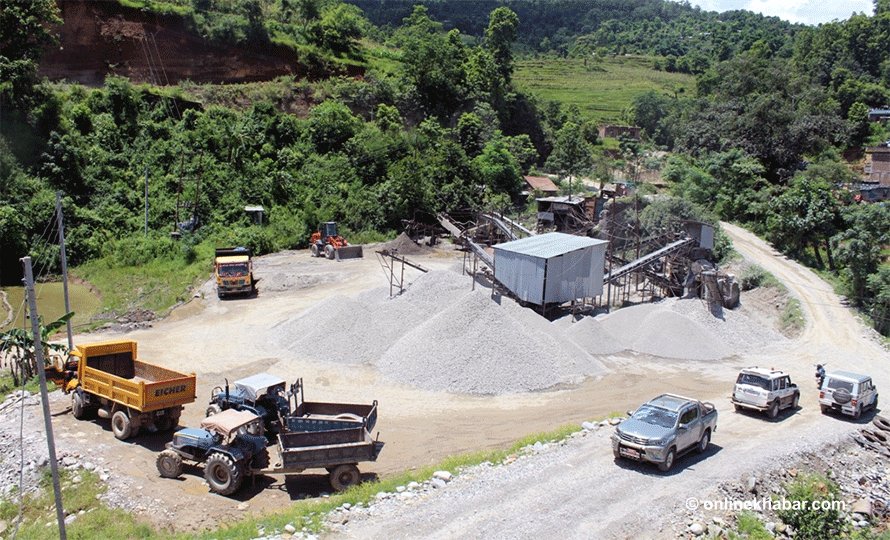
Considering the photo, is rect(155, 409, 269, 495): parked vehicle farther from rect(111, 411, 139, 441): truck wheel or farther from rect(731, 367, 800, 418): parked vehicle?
rect(731, 367, 800, 418): parked vehicle

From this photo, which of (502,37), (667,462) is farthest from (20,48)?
(502,37)

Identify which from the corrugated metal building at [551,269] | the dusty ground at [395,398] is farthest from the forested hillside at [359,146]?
the corrugated metal building at [551,269]

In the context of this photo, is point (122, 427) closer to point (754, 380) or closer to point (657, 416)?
point (657, 416)

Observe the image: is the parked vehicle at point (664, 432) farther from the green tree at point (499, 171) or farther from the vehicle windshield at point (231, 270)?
the green tree at point (499, 171)

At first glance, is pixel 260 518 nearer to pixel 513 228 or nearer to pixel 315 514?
pixel 315 514

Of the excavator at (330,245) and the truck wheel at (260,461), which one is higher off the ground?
the excavator at (330,245)

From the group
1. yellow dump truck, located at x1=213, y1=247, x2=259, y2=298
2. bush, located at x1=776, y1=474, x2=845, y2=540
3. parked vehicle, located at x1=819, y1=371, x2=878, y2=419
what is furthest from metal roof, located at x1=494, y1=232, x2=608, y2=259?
bush, located at x1=776, y1=474, x2=845, y2=540
